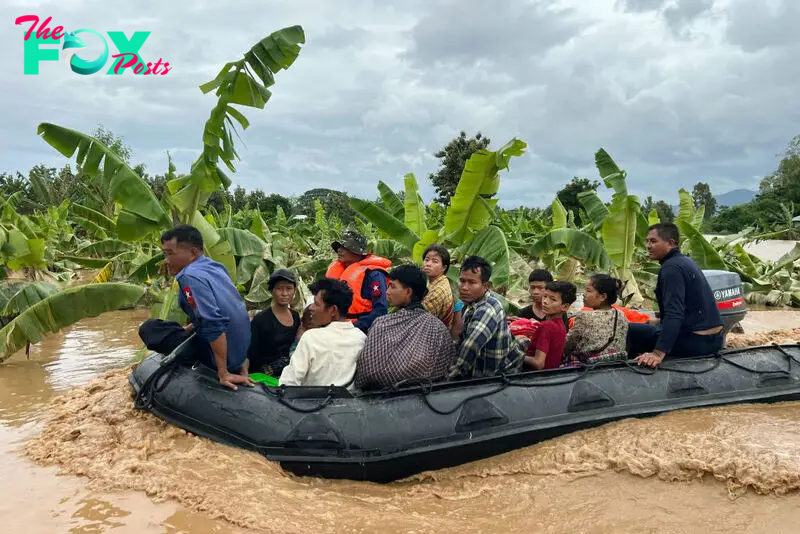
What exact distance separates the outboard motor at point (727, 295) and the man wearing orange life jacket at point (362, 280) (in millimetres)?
2959

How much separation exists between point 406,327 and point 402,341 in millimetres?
95

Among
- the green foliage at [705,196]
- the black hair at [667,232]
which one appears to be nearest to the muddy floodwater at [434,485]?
the black hair at [667,232]

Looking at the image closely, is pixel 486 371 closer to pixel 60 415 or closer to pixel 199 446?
pixel 199 446

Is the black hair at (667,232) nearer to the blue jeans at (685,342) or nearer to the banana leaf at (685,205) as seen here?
the blue jeans at (685,342)

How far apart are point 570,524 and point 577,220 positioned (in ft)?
94.8

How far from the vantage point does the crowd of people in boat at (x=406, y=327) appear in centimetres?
393

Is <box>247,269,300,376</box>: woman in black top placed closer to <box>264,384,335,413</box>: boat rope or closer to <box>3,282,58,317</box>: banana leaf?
<box>264,384,335,413</box>: boat rope

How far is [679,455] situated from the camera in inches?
157

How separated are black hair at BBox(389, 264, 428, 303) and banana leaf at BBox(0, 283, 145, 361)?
10.9ft

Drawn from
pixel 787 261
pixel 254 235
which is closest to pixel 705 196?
pixel 787 261

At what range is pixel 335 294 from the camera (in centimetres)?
406

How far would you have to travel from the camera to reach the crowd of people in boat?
3.93 metres

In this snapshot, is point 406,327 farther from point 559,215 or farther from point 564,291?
point 559,215

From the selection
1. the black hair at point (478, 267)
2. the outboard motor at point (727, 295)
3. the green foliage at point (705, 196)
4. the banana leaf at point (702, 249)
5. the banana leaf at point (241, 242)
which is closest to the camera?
the black hair at point (478, 267)
